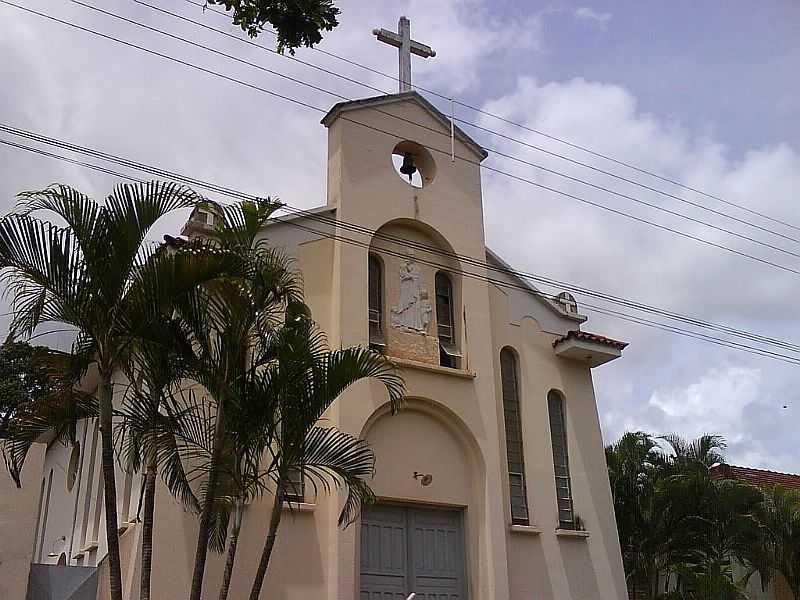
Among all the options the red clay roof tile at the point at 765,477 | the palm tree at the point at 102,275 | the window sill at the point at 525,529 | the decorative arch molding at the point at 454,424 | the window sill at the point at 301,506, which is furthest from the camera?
the red clay roof tile at the point at 765,477

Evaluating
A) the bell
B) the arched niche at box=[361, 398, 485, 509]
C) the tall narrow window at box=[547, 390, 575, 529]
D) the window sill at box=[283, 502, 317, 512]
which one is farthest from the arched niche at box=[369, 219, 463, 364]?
the window sill at box=[283, 502, 317, 512]

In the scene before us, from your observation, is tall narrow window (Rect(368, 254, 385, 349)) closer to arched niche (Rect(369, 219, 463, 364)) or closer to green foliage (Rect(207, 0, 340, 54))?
arched niche (Rect(369, 219, 463, 364))

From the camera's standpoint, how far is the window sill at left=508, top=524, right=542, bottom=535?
14805mm

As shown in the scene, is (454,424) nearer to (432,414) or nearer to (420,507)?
(432,414)

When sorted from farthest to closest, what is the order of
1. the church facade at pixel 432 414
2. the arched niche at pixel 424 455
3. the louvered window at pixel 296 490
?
1. the arched niche at pixel 424 455
2. the church facade at pixel 432 414
3. the louvered window at pixel 296 490

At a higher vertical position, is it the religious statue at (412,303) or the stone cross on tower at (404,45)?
the stone cross on tower at (404,45)

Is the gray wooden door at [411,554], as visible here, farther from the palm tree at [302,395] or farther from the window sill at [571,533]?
the palm tree at [302,395]

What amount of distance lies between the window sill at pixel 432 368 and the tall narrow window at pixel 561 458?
2.24m

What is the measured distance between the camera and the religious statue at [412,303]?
15.2 m

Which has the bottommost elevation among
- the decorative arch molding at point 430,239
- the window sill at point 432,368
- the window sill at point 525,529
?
the window sill at point 525,529

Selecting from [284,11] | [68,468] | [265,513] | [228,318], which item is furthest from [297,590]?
[284,11]

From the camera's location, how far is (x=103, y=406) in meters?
8.55

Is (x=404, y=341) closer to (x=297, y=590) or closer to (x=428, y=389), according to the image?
(x=428, y=389)

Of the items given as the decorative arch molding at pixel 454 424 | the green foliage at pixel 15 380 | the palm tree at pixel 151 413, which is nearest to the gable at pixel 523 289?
the decorative arch molding at pixel 454 424
